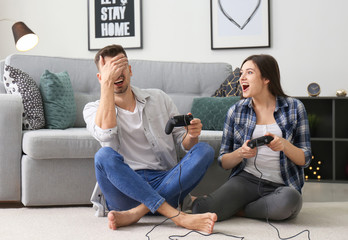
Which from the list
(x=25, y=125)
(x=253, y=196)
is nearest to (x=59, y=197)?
(x=25, y=125)

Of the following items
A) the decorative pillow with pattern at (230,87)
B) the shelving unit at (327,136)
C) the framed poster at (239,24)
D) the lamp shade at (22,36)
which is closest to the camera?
the decorative pillow with pattern at (230,87)

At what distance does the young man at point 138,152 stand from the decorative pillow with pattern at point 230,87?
0.87 m

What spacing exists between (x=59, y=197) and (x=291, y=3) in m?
2.80

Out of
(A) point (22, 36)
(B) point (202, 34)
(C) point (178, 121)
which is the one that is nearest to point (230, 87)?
(C) point (178, 121)

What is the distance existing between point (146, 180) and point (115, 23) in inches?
104

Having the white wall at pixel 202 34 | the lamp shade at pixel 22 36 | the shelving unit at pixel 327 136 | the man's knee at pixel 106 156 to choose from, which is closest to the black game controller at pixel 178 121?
the man's knee at pixel 106 156

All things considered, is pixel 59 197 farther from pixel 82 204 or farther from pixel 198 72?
pixel 198 72

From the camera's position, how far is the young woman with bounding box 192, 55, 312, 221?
6.56 ft

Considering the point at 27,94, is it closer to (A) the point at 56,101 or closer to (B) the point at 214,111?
(A) the point at 56,101

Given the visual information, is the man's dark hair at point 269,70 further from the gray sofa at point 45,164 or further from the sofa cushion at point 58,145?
the sofa cushion at point 58,145

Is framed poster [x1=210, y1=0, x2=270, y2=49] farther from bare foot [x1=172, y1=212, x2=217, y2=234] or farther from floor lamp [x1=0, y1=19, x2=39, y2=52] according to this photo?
bare foot [x1=172, y1=212, x2=217, y2=234]

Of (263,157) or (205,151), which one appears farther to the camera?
(263,157)

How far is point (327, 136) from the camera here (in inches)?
151

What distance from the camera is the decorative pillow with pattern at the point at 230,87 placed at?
116 inches
